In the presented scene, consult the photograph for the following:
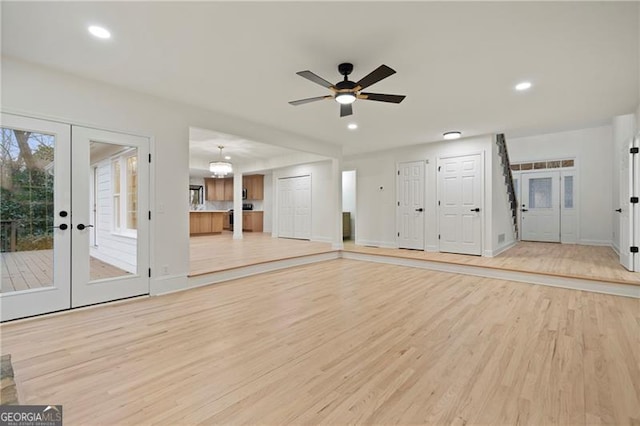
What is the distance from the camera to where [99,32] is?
97.7 inches

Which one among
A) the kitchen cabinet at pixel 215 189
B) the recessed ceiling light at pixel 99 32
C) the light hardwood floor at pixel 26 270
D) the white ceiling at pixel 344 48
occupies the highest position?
the white ceiling at pixel 344 48

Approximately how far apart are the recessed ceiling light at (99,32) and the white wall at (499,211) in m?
6.48

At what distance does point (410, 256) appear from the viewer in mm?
6066

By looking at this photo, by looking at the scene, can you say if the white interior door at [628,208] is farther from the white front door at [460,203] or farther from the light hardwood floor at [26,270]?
the light hardwood floor at [26,270]

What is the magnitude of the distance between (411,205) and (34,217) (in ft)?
21.9

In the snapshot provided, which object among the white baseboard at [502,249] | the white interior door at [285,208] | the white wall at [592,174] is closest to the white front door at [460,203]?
the white baseboard at [502,249]

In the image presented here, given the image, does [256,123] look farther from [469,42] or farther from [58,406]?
[58,406]

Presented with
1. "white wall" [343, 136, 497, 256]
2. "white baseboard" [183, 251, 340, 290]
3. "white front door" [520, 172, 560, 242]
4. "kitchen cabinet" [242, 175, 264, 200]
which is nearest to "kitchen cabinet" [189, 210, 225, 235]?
"kitchen cabinet" [242, 175, 264, 200]

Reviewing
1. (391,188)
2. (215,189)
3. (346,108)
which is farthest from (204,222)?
(346,108)

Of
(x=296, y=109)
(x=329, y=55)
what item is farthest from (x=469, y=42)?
(x=296, y=109)

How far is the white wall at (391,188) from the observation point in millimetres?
6113

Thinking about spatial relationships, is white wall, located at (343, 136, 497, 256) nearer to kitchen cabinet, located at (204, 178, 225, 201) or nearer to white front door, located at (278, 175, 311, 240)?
white front door, located at (278, 175, 311, 240)

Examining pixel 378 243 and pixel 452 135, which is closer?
pixel 452 135

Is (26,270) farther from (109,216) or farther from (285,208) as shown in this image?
(285,208)
